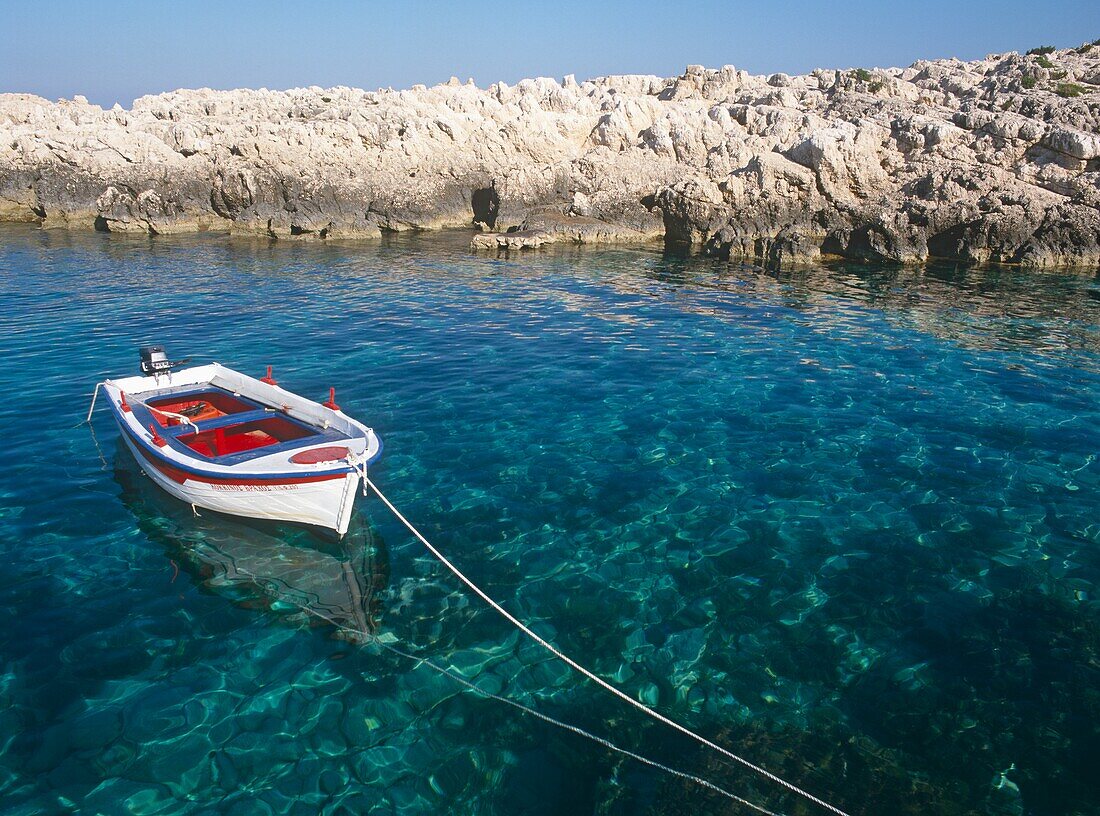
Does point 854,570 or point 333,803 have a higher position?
point 854,570

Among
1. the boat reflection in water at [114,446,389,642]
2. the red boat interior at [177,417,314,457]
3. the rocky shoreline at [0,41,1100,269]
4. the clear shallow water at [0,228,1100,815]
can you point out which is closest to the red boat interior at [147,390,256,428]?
the red boat interior at [177,417,314,457]

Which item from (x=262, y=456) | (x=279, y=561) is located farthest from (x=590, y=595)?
(x=262, y=456)

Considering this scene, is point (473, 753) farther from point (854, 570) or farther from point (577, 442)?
point (577, 442)

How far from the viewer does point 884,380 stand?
1808cm

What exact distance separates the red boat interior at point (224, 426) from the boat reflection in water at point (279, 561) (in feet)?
3.80

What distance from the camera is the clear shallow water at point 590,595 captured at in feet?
22.2

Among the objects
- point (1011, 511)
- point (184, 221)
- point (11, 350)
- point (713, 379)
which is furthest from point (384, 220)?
point (1011, 511)

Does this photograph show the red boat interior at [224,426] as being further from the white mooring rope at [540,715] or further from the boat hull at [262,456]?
the white mooring rope at [540,715]

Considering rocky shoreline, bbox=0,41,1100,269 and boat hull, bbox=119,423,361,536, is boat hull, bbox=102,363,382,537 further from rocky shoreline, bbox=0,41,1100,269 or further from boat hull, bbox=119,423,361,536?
rocky shoreline, bbox=0,41,1100,269

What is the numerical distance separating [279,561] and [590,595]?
4.71 m

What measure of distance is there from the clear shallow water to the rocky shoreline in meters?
21.8

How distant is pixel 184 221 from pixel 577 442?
136 feet

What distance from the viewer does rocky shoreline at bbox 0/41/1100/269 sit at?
124 ft

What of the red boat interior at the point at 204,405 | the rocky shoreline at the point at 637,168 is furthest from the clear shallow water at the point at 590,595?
the rocky shoreline at the point at 637,168
